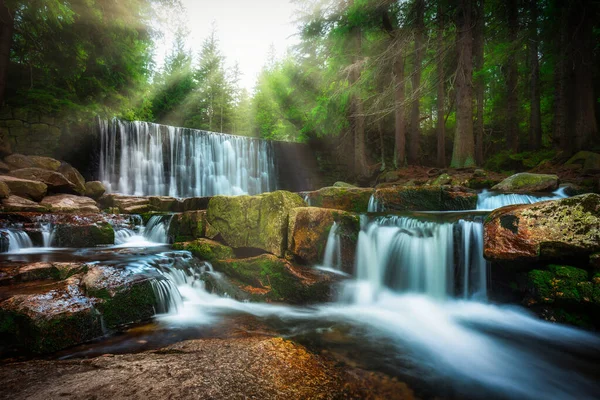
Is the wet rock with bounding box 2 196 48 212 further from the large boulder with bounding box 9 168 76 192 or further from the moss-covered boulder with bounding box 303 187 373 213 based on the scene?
the moss-covered boulder with bounding box 303 187 373 213

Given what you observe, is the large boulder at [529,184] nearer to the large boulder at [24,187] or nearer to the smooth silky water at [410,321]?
the smooth silky water at [410,321]

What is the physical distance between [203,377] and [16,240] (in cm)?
711

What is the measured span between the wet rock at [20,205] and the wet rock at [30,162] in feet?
8.31

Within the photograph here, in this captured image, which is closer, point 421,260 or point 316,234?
point 421,260

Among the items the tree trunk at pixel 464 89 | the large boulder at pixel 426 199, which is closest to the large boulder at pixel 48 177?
the large boulder at pixel 426 199

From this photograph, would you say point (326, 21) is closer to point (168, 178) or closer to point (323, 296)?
point (168, 178)

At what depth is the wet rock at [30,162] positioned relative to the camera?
31.5ft

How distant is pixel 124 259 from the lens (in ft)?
17.6

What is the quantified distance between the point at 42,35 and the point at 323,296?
1351 centimetres

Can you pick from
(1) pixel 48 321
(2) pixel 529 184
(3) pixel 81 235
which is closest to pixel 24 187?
(3) pixel 81 235

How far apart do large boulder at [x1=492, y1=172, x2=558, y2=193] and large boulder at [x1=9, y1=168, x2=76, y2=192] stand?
13.9 meters

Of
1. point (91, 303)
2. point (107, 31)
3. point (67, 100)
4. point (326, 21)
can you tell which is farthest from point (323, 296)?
point (326, 21)

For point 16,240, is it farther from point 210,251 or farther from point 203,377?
point 203,377

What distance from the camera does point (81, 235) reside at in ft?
23.2
